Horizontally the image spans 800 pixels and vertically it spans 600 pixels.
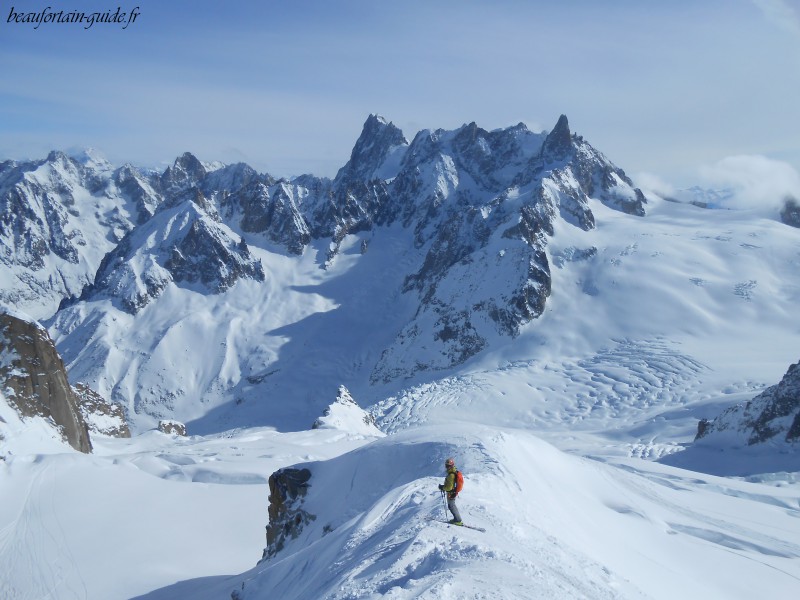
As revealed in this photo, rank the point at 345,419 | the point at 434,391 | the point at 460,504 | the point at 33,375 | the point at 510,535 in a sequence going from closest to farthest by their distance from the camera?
the point at 510,535 < the point at 460,504 < the point at 33,375 < the point at 345,419 < the point at 434,391

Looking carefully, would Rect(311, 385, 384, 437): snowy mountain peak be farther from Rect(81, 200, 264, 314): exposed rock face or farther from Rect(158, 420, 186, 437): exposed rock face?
Rect(81, 200, 264, 314): exposed rock face

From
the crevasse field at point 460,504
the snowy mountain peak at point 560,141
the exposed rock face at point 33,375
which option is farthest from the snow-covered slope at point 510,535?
the snowy mountain peak at point 560,141

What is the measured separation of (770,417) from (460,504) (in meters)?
45.7

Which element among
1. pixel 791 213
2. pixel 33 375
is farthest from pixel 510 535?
pixel 791 213

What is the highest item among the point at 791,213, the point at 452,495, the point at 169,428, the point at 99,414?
the point at 791,213

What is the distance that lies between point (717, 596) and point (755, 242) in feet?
388

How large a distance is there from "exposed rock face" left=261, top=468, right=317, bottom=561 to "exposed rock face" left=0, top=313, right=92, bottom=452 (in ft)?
72.2

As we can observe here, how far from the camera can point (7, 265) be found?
652 feet

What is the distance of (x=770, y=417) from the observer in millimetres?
50969

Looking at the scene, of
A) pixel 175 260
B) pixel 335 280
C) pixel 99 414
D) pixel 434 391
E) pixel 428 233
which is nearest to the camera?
pixel 99 414

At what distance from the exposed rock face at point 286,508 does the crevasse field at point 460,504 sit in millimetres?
492

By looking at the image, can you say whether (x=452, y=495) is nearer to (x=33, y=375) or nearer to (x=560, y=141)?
(x=33, y=375)

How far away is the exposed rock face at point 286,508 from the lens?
70.8 feet

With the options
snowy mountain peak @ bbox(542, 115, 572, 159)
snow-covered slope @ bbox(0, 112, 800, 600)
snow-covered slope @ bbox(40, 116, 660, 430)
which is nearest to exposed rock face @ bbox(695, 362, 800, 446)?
snow-covered slope @ bbox(0, 112, 800, 600)
